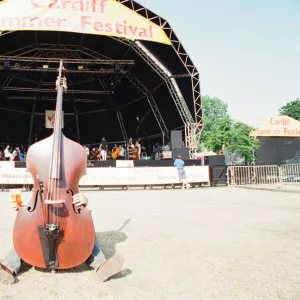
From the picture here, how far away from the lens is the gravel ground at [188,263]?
2.24 meters

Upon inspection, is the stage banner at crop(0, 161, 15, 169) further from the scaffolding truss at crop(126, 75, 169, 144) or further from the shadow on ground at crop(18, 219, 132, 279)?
the shadow on ground at crop(18, 219, 132, 279)

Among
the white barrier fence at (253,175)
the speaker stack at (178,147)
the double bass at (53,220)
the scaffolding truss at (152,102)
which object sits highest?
the scaffolding truss at (152,102)

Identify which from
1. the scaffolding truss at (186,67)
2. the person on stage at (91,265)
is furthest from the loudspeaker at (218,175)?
the person on stage at (91,265)

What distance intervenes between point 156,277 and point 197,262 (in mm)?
549

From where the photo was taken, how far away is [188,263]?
291 cm

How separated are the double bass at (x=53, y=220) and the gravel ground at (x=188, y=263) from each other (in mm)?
215

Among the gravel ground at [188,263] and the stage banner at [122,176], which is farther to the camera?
the stage banner at [122,176]

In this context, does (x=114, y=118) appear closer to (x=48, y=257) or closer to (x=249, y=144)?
(x=249, y=144)

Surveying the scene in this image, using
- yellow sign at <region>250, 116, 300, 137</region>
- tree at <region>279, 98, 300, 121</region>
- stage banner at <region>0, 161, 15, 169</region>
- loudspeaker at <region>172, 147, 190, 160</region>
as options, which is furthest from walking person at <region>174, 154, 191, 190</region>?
tree at <region>279, 98, 300, 121</region>

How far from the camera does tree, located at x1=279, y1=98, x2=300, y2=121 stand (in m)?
47.3

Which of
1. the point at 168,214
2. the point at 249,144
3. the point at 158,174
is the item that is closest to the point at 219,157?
the point at 158,174

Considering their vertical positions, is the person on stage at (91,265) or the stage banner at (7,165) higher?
the stage banner at (7,165)

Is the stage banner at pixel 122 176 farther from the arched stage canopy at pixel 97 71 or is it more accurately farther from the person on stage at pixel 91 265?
the person on stage at pixel 91 265

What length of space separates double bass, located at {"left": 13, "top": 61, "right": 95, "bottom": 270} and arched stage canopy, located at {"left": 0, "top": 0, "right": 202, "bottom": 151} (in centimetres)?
1268
